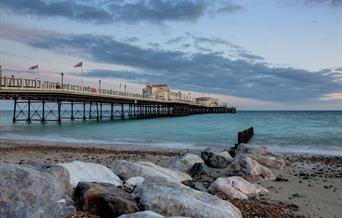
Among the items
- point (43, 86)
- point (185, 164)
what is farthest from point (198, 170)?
point (43, 86)

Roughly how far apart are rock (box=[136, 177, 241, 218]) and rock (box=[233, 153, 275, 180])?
5.55 metres

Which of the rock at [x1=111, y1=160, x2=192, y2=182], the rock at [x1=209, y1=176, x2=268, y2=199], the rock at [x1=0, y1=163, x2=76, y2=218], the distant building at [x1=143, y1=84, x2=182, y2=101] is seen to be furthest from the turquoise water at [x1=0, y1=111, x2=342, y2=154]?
the distant building at [x1=143, y1=84, x2=182, y2=101]

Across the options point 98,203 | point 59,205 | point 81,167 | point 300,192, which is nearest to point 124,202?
point 98,203

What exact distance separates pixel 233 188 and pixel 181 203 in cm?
315

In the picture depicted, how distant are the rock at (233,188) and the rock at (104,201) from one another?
2958 millimetres

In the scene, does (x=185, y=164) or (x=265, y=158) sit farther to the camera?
(x=265, y=158)

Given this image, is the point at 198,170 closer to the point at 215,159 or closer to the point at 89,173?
the point at 215,159

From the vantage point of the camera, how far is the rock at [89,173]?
7402mm

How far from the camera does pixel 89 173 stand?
7.76m

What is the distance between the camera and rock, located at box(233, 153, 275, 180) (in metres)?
11.5

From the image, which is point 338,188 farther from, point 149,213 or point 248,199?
point 149,213

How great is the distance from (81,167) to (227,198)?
2960 millimetres

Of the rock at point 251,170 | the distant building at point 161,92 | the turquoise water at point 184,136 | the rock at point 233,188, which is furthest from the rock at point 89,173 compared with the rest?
the distant building at point 161,92

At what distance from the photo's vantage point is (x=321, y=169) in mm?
14406
